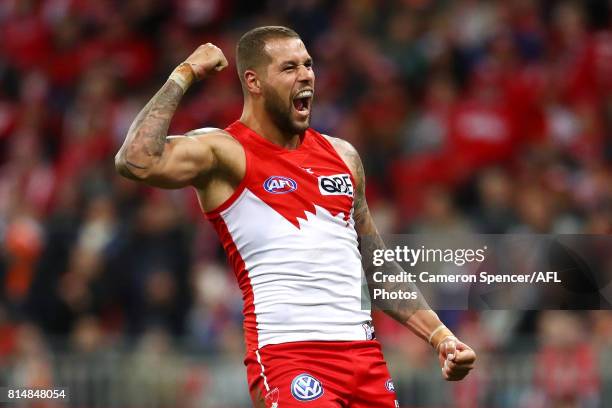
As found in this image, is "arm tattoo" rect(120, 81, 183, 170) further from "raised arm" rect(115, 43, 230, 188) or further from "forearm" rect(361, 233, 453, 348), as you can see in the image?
"forearm" rect(361, 233, 453, 348)

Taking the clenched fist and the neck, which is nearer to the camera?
the clenched fist

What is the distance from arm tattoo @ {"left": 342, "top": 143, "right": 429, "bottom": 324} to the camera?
6.23 metres

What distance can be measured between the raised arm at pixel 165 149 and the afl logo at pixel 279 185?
0.27 metres

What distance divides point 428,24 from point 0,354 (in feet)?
18.3

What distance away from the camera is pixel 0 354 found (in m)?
12.4

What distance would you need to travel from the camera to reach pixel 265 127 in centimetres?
601

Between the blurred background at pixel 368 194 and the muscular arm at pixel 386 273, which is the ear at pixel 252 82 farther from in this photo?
the blurred background at pixel 368 194

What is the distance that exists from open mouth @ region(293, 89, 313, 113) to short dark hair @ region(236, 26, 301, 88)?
8.9 inches

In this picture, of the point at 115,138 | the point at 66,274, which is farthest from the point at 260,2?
the point at 66,274

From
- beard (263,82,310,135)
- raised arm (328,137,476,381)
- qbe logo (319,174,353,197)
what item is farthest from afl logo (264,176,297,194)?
raised arm (328,137,476,381)

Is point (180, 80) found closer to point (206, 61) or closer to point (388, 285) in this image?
point (206, 61)

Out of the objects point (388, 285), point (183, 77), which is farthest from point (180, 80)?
point (388, 285)

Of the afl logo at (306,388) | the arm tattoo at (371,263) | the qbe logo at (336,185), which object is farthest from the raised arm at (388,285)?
the afl logo at (306,388)

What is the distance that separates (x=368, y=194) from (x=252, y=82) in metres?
→ 6.60
